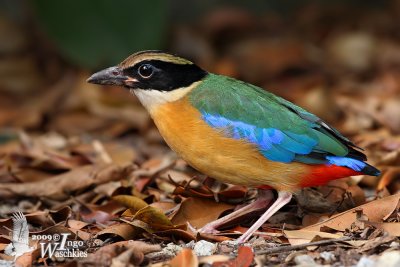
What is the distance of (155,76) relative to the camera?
605cm

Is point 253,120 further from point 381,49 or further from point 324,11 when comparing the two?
point 324,11

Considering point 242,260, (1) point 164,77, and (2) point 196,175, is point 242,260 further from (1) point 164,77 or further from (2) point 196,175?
(2) point 196,175

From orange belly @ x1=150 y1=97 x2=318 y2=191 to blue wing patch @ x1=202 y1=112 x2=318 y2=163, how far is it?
0.14 feet

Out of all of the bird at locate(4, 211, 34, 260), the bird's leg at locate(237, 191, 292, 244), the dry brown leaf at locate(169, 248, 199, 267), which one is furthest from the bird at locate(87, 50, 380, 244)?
the bird at locate(4, 211, 34, 260)

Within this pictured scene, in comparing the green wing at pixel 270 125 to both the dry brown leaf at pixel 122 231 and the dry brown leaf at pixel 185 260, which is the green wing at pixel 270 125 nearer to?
the dry brown leaf at pixel 122 231

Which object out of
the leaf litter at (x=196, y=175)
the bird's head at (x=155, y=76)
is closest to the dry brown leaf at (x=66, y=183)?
the leaf litter at (x=196, y=175)

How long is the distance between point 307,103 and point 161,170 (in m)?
3.41

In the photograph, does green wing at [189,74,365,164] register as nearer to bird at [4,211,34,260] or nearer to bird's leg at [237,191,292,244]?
bird's leg at [237,191,292,244]

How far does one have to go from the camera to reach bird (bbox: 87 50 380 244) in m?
5.66

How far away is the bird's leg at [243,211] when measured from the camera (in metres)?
5.73

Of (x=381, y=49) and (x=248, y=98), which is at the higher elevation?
(x=381, y=49)

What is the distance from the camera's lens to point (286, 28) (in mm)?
13109

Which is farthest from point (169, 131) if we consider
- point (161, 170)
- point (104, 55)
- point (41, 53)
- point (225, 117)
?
point (41, 53)

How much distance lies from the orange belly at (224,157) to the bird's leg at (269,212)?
8cm
